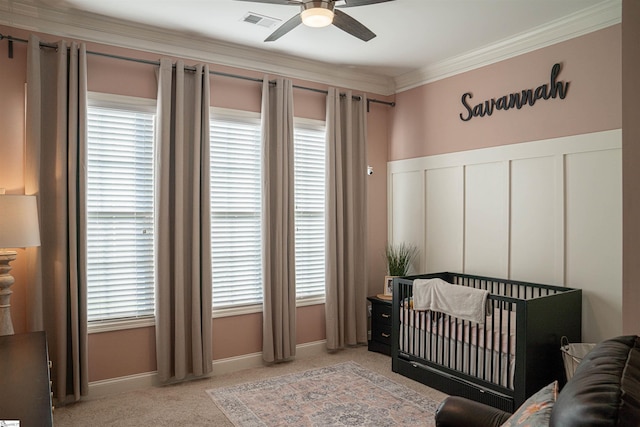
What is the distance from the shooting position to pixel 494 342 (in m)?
3.14

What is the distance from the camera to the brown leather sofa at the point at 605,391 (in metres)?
0.96

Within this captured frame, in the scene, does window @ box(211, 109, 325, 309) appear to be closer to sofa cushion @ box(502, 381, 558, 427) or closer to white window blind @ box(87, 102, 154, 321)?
white window blind @ box(87, 102, 154, 321)

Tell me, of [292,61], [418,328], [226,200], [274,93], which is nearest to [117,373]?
[226,200]

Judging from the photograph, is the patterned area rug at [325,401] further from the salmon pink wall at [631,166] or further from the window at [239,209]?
the salmon pink wall at [631,166]

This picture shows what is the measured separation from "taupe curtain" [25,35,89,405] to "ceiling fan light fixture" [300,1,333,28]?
180 centimetres

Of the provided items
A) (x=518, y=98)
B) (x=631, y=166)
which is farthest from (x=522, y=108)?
(x=631, y=166)

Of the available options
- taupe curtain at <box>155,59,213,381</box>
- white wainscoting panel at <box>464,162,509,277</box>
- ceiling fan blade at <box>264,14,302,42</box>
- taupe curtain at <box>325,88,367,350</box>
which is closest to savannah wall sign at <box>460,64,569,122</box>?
white wainscoting panel at <box>464,162,509,277</box>

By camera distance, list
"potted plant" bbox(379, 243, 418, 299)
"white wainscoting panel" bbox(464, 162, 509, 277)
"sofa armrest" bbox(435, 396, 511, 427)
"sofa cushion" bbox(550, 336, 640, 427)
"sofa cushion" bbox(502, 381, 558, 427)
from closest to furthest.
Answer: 1. "sofa cushion" bbox(550, 336, 640, 427)
2. "sofa cushion" bbox(502, 381, 558, 427)
3. "sofa armrest" bbox(435, 396, 511, 427)
4. "white wainscoting panel" bbox(464, 162, 509, 277)
5. "potted plant" bbox(379, 243, 418, 299)

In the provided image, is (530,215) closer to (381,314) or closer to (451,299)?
(451,299)

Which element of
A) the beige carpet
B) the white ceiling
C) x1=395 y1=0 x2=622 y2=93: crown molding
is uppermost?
the white ceiling

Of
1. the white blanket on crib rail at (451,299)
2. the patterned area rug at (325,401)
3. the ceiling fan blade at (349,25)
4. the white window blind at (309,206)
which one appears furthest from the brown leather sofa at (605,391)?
the white window blind at (309,206)

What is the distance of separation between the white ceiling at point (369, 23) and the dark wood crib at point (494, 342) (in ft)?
6.42

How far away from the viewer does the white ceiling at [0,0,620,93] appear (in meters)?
3.13

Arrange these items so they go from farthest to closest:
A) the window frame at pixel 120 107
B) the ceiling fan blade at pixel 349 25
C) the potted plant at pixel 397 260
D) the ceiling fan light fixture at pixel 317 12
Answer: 1. the potted plant at pixel 397 260
2. the window frame at pixel 120 107
3. the ceiling fan blade at pixel 349 25
4. the ceiling fan light fixture at pixel 317 12
